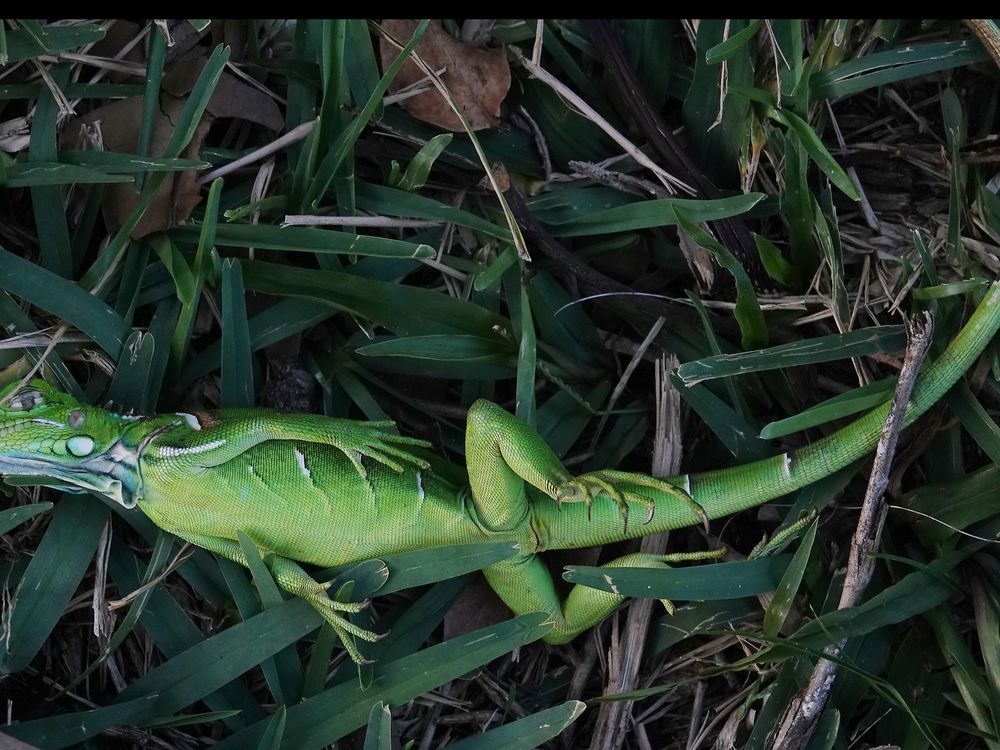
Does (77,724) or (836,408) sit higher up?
(836,408)

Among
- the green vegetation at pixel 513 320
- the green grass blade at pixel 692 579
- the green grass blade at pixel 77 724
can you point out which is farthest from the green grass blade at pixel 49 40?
the green grass blade at pixel 692 579

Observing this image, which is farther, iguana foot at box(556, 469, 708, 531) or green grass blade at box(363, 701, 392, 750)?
iguana foot at box(556, 469, 708, 531)

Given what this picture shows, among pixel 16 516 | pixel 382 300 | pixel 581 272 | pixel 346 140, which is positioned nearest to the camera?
pixel 16 516

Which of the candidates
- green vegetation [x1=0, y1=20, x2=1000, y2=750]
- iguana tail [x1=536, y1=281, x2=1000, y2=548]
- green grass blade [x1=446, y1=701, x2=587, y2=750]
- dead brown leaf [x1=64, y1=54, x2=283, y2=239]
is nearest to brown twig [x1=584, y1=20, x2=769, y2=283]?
green vegetation [x1=0, y1=20, x2=1000, y2=750]

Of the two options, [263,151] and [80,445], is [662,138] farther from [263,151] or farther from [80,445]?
[80,445]

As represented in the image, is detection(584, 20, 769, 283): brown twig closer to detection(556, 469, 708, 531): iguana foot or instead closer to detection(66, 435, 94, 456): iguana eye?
detection(556, 469, 708, 531): iguana foot

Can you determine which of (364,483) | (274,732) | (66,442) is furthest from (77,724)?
(364,483)
